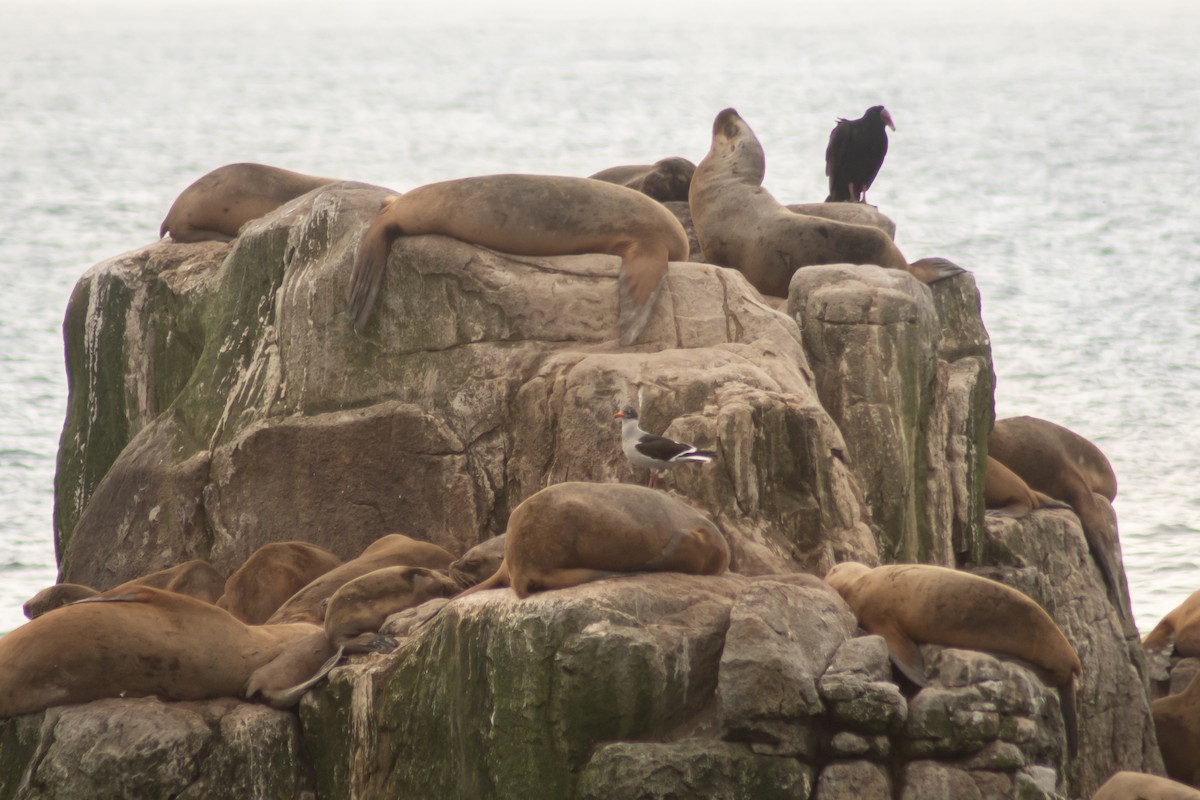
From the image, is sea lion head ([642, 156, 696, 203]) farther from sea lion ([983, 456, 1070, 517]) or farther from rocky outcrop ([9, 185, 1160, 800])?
sea lion ([983, 456, 1070, 517])

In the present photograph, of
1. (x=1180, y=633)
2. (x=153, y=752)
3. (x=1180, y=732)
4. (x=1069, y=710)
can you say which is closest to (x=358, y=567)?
(x=153, y=752)

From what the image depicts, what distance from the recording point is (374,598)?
7645 mm

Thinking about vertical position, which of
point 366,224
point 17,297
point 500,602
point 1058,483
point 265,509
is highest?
point 366,224

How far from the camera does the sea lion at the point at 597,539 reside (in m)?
6.98

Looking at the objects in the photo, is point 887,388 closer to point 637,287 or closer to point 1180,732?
point 637,287

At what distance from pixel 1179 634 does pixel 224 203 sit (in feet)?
23.7

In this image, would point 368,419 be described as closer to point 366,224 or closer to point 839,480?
point 366,224

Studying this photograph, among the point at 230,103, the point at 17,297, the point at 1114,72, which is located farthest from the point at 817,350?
the point at 1114,72

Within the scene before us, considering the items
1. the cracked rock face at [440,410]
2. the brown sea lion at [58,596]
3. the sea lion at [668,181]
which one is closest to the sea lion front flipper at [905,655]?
the cracked rock face at [440,410]

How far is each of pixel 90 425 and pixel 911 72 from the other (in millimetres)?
39641

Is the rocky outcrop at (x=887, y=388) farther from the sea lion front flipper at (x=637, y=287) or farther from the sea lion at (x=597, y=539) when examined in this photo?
the sea lion at (x=597, y=539)

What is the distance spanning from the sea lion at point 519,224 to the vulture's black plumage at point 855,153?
13.5 ft

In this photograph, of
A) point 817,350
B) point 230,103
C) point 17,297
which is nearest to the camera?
point 817,350

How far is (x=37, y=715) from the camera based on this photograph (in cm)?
706
